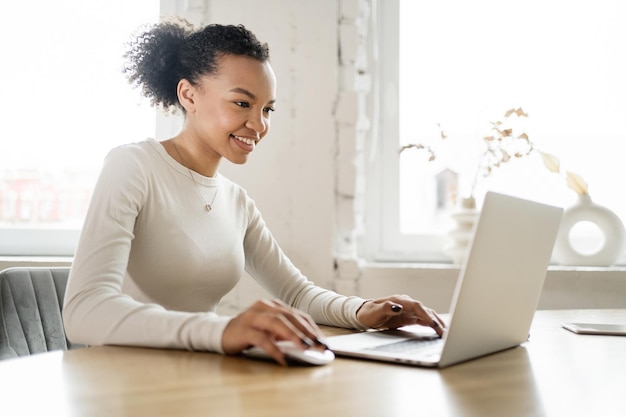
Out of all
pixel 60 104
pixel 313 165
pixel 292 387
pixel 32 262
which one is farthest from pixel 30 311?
pixel 60 104

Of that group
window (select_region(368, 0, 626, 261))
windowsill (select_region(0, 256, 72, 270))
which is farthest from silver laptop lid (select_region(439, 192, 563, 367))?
windowsill (select_region(0, 256, 72, 270))

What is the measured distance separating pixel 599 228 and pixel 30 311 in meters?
2.02

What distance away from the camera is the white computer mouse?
3.29ft

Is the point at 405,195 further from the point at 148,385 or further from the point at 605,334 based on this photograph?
the point at 148,385

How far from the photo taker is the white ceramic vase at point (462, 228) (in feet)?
8.49

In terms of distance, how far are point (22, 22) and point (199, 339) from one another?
231 centimetres

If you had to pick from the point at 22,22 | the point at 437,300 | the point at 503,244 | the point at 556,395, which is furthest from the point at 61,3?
the point at 556,395

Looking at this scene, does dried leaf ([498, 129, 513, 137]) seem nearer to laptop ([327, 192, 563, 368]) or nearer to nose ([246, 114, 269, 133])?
nose ([246, 114, 269, 133])

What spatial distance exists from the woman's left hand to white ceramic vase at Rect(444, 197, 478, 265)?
3.99ft

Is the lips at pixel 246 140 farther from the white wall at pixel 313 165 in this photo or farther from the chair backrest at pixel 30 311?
the white wall at pixel 313 165

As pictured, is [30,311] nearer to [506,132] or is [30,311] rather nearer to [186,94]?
[186,94]

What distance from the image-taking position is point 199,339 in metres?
1.08

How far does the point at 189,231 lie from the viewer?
5.28ft

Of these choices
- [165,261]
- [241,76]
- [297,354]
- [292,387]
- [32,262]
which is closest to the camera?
[292,387]
